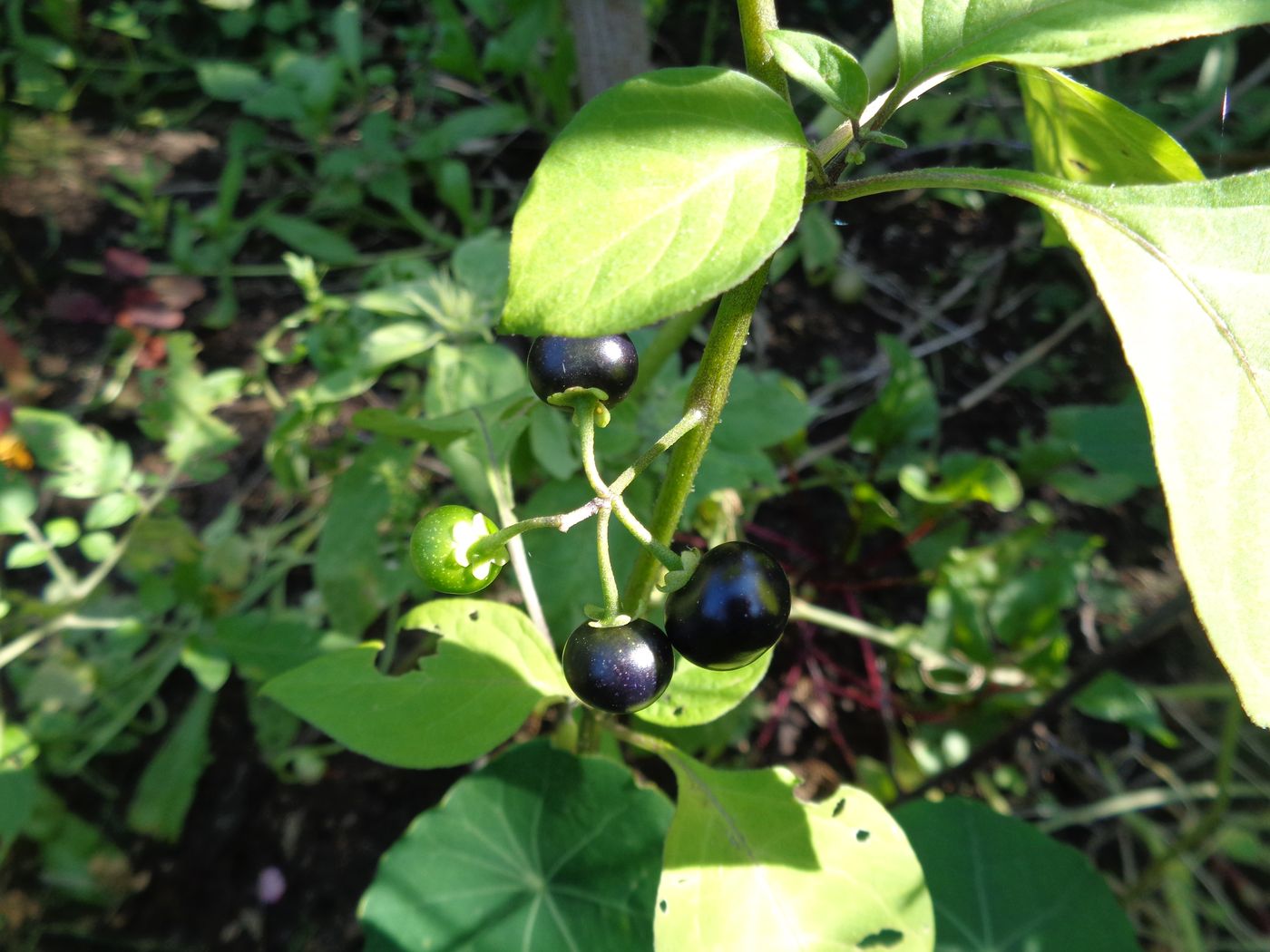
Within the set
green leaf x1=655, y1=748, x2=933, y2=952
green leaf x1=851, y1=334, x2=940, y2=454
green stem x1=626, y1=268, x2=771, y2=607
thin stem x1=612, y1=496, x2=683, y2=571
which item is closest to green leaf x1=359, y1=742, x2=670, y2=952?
green leaf x1=655, y1=748, x2=933, y2=952

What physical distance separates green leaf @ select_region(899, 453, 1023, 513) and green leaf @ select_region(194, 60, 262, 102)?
84.5 inches

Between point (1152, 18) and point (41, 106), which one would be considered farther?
point (41, 106)

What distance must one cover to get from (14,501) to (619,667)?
113 cm

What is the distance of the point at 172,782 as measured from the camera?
1476mm

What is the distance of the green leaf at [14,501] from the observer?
3.86 feet

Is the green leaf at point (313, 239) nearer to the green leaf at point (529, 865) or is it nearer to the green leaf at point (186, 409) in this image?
the green leaf at point (186, 409)

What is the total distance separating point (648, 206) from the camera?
0.41m

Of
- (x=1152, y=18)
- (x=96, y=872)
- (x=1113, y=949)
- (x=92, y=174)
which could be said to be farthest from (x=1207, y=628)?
(x=92, y=174)

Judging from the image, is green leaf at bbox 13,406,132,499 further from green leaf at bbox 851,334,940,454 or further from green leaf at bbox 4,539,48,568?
green leaf at bbox 851,334,940,454

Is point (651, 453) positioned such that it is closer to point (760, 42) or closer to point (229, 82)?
point (760, 42)

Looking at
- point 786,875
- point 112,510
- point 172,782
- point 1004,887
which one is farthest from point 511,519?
point 172,782

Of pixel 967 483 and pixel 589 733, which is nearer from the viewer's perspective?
pixel 589 733

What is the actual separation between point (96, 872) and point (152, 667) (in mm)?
360

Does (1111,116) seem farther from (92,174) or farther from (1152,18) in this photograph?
(92,174)
